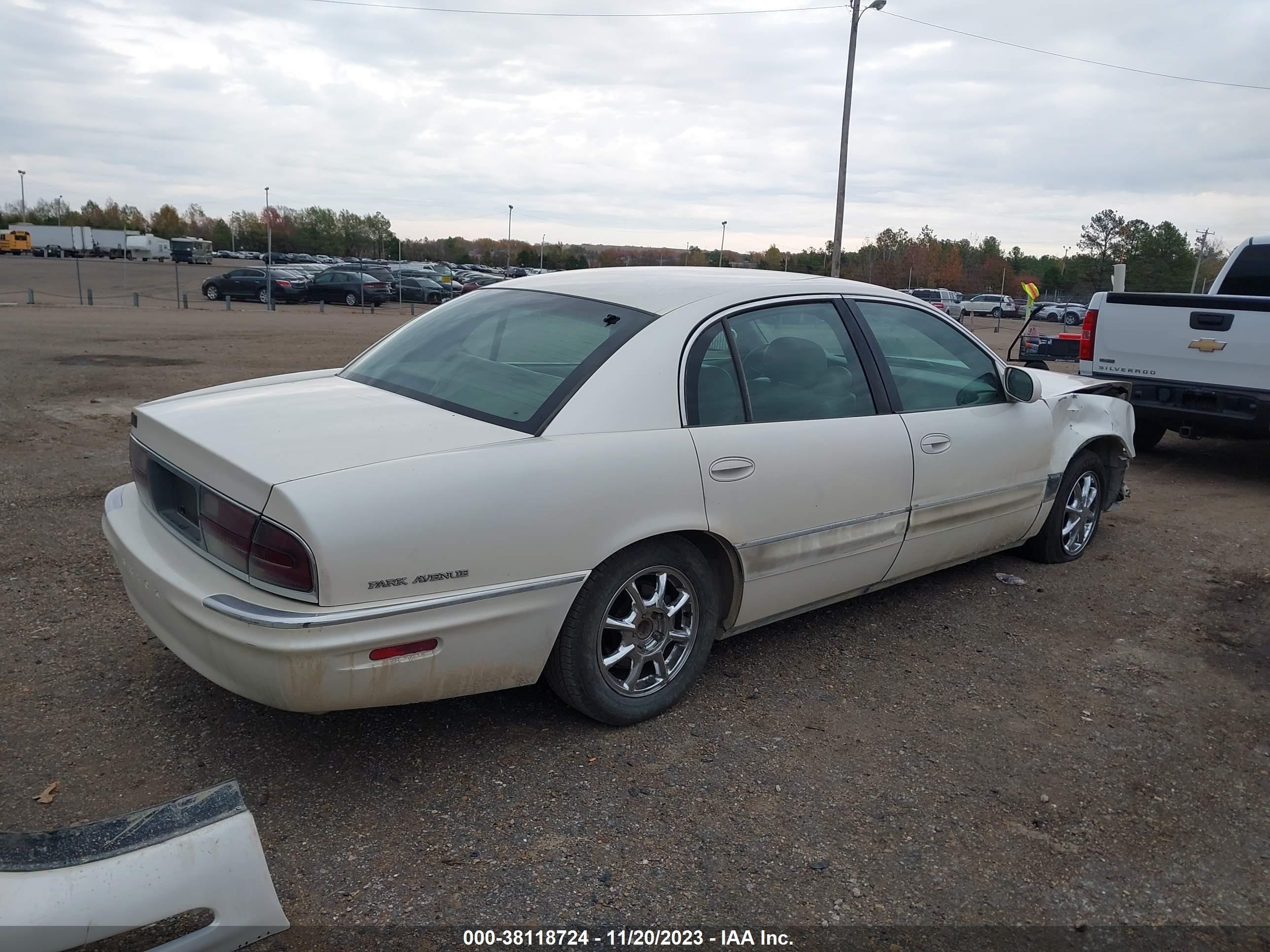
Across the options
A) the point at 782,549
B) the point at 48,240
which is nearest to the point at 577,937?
the point at 782,549

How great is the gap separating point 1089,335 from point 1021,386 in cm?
418

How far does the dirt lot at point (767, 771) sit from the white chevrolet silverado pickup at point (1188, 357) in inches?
111

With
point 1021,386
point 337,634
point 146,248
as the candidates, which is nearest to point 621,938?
point 337,634

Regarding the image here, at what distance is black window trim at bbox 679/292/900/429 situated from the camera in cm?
342

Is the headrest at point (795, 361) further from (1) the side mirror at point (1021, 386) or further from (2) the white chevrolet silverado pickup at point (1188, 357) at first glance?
(2) the white chevrolet silverado pickup at point (1188, 357)

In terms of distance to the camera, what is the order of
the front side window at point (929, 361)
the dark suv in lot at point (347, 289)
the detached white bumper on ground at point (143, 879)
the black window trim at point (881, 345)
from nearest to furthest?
the detached white bumper on ground at point (143, 879) < the black window trim at point (881, 345) < the front side window at point (929, 361) < the dark suv in lot at point (347, 289)

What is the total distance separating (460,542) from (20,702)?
1877mm

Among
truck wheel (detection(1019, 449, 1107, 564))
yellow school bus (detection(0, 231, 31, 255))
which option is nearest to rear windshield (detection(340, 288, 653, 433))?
truck wheel (detection(1019, 449, 1107, 564))

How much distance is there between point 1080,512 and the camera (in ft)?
17.8

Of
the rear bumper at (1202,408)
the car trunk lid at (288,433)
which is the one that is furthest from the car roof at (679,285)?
the rear bumper at (1202,408)

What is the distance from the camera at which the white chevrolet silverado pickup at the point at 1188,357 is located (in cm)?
701

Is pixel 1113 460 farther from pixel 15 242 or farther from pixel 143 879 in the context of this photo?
pixel 15 242

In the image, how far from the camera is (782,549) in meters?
3.61

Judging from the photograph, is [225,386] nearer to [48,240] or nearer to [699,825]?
[699,825]
